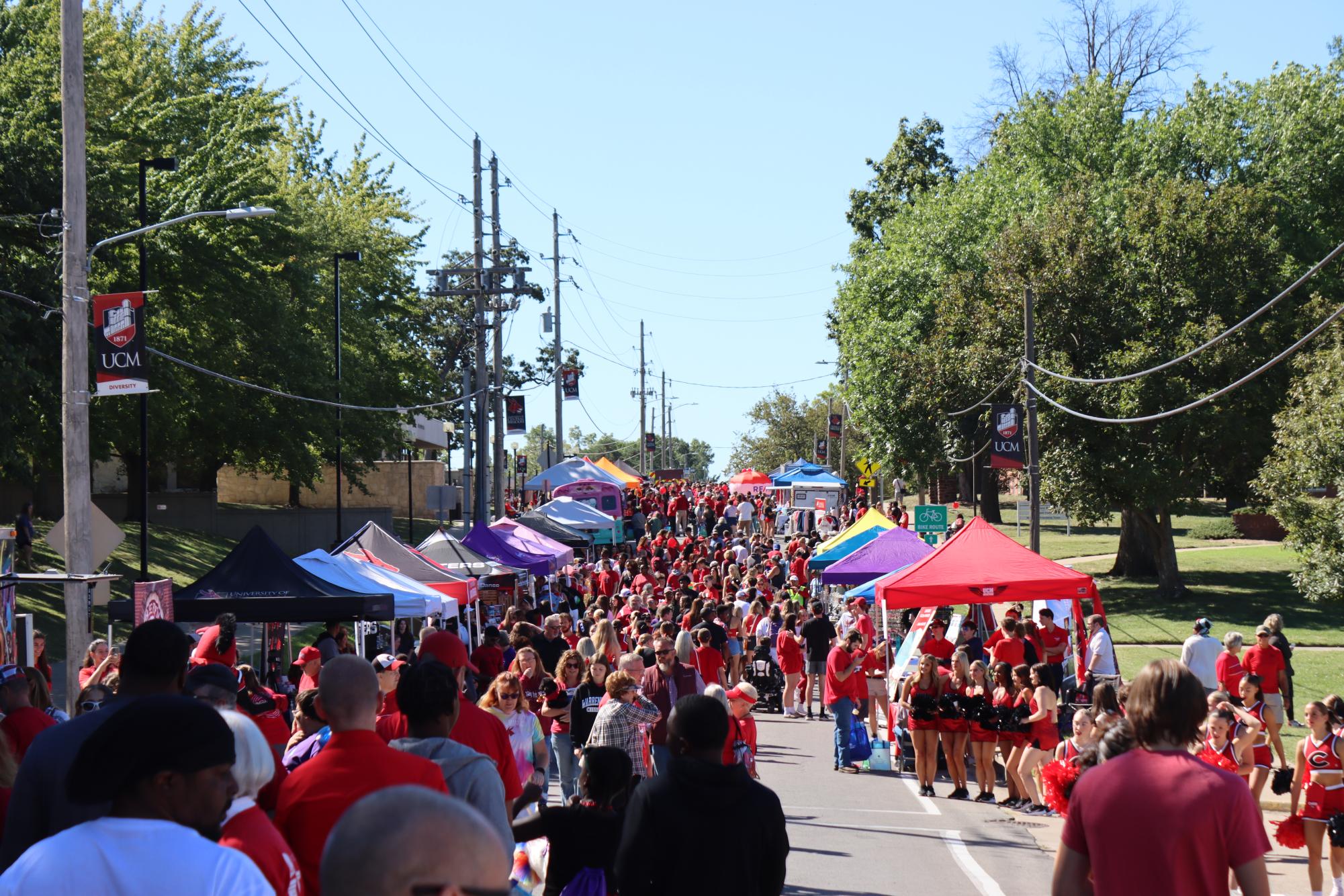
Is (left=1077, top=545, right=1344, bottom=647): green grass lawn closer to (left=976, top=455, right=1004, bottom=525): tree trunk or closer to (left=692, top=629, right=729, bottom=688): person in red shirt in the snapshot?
(left=976, top=455, right=1004, bottom=525): tree trunk

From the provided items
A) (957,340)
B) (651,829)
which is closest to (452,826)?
(651,829)

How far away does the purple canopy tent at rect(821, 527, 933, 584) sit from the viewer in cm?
2153

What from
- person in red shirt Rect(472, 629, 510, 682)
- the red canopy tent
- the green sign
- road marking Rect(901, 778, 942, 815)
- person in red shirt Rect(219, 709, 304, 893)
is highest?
the green sign

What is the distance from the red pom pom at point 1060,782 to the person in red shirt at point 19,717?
21.5 ft

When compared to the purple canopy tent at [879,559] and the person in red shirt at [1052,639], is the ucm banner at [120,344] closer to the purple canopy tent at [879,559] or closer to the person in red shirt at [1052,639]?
the purple canopy tent at [879,559]

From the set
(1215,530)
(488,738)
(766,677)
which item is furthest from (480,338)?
(1215,530)

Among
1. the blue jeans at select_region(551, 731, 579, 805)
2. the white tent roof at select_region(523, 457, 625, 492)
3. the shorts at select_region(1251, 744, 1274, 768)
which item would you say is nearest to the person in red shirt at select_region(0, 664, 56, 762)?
the blue jeans at select_region(551, 731, 579, 805)

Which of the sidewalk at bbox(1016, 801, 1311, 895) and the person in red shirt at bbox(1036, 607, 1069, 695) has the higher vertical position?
the person in red shirt at bbox(1036, 607, 1069, 695)

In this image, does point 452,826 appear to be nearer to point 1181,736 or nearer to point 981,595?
point 1181,736

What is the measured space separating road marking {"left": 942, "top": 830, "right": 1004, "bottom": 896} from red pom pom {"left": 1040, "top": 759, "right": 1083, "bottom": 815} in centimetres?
78

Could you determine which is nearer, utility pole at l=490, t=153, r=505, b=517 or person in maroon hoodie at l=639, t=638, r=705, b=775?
person in maroon hoodie at l=639, t=638, r=705, b=775

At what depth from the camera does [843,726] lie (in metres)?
15.5

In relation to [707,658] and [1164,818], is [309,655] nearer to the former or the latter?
[707,658]

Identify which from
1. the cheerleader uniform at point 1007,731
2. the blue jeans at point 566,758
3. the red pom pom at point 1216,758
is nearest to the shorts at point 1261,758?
the red pom pom at point 1216,758
